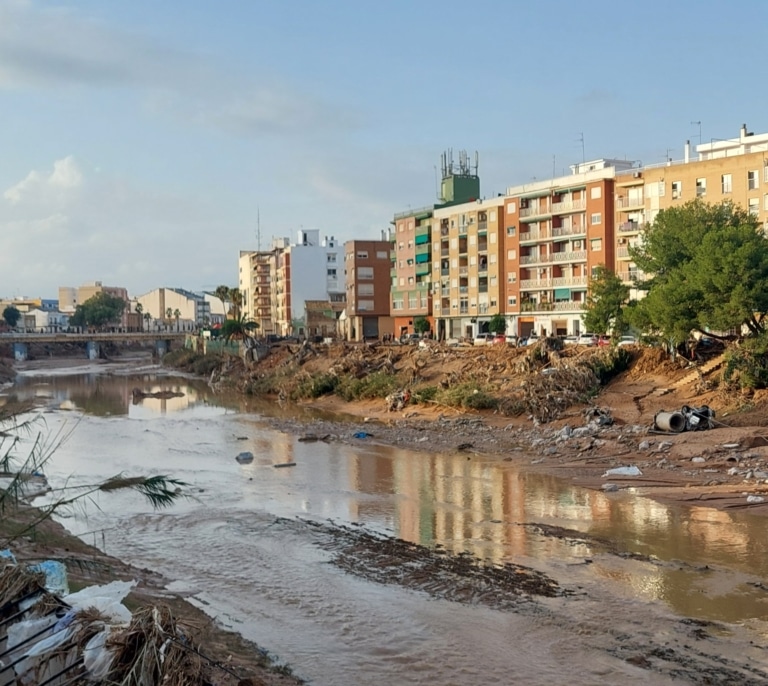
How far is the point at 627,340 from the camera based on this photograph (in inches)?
2077

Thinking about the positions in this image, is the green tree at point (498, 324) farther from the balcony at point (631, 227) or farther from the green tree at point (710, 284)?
the green tree at point (710, 284)

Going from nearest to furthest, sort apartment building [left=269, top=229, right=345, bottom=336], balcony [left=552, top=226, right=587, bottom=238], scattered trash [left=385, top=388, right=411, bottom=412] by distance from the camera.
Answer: scattered trash [left=385, top=388, right=411, bottom=412] → balcony [left=552, top=226, right=587, bottom=238] → apartment building [left=269, top=229, right=345, bottom=336]

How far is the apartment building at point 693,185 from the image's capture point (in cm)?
5928

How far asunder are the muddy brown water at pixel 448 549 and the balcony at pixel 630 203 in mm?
40861

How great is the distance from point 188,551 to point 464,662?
9009mm

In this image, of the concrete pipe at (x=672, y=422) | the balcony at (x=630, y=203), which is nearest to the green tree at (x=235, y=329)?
the balcony at (x=630, y=203)

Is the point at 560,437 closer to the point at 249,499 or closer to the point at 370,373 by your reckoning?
the point at 249,499

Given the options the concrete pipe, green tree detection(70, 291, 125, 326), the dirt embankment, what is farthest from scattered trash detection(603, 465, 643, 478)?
green tree detection(70, 291, 125, 326)

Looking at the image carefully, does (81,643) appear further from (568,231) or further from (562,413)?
(568,231)

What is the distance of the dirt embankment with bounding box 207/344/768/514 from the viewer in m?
26.7

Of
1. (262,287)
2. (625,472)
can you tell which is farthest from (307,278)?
(625,472)

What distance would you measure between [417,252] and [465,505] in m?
69.4

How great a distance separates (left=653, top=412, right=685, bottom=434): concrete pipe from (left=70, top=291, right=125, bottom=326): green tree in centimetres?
14641

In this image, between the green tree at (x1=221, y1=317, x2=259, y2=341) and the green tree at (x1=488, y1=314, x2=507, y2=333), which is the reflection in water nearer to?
the green tree at (x1=488, y1=314, x2=507, y2=333)
